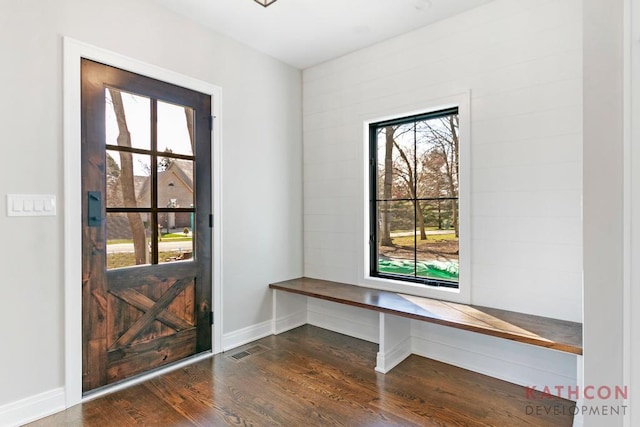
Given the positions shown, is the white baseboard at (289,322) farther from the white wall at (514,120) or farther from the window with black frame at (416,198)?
the white wall at (514,120)

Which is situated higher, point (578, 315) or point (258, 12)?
point (258, 12)

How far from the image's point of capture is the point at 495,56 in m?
2.49

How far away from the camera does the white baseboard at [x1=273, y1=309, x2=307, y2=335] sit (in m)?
3.41

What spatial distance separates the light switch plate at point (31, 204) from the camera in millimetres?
1951

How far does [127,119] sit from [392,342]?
2.62m

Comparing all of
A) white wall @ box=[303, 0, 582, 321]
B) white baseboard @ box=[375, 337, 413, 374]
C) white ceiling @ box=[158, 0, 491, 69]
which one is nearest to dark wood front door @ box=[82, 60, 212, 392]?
white ceiling @ box=[158, 0, 491, 69]

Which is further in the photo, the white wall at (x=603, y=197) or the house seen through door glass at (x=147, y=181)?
the house seen through door glass at (x=147, y=181)

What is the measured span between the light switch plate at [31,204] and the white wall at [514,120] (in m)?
2.58

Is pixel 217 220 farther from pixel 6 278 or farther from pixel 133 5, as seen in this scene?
pixel 133 5

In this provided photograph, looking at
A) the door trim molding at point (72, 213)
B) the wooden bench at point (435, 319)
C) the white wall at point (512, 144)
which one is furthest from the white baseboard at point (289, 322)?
the door trim molding at point (72, 213)

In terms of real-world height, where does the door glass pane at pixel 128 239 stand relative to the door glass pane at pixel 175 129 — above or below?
below

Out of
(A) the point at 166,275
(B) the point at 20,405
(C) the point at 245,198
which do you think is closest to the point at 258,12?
(C) the point at 245,198

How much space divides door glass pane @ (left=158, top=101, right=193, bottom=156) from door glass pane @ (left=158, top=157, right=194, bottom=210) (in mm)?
96

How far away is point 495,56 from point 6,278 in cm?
350
